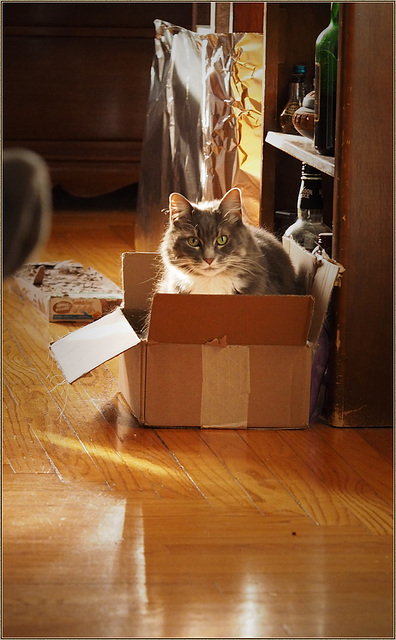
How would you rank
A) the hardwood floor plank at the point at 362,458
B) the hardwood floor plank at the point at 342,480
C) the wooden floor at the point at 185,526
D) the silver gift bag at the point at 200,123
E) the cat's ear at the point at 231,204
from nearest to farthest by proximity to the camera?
the wooden floor at the point at 185,526 < the hardwood floor plank at the point at 342,480 < the hardwood floor plank at the point at 362,458 < the cat's ear at the point at 231,204 < the silver gift bag at the point at 200,123

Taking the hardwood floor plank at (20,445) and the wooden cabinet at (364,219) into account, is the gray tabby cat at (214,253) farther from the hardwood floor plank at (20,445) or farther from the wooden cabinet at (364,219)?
the hardwood floor plank at (20,445)

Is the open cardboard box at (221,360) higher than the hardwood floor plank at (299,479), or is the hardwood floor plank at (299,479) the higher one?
the open cardboard box at (221,360)

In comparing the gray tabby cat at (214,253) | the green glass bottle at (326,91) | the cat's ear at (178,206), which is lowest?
the gray tabby cat at (214,253)

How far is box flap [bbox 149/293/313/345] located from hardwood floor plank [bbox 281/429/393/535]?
183mm

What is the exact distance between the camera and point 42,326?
2.28 meters

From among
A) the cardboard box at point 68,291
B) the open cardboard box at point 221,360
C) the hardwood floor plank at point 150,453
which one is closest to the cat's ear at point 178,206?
the open cardboard box at point 221,360

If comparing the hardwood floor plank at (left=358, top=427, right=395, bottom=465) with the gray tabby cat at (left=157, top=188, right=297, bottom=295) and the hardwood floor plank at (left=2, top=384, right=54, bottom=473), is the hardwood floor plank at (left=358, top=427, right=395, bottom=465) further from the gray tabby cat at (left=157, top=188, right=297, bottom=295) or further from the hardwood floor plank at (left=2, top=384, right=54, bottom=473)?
the hardwood floor plank at (left=2, top=384, right=54, bottom=473)

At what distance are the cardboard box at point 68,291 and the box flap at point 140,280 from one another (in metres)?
0.48

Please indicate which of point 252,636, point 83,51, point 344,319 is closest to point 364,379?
point 344,319

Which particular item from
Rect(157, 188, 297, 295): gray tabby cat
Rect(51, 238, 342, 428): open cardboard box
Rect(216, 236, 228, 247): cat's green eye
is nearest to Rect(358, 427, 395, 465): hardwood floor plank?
Rect(51, 238, 342, 428): open cardboard box

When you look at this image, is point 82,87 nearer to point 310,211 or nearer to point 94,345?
point 310,211

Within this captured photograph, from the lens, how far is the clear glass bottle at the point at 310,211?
1967 millimetres

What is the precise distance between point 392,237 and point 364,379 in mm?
260

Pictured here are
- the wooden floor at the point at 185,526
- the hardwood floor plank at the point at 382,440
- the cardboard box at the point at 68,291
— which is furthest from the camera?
the cardboard box at the point at 68,291
